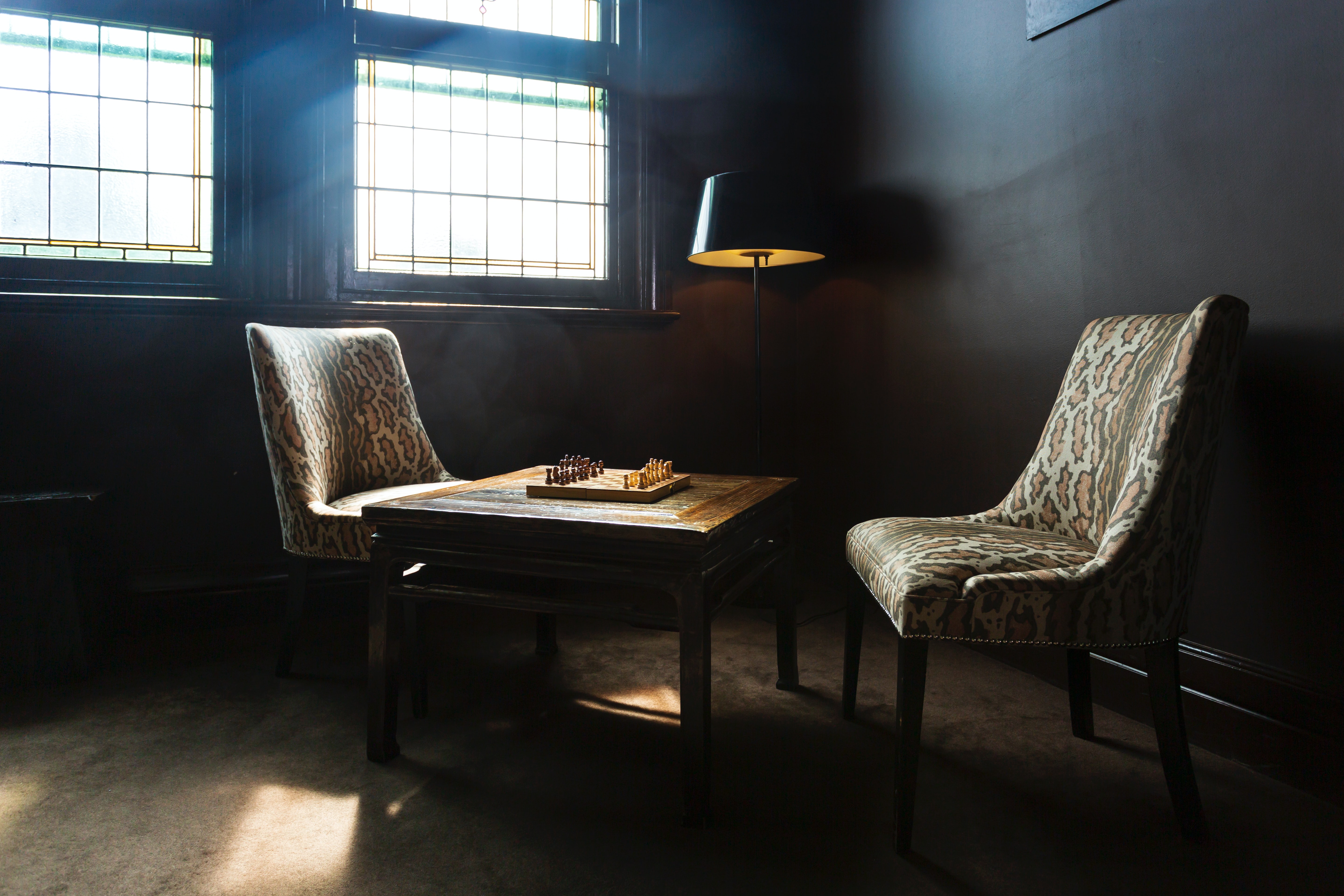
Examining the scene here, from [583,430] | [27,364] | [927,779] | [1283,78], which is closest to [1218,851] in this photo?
[927,779]

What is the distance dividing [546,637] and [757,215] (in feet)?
5.23

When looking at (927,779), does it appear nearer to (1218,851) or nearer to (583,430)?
(1218,851)

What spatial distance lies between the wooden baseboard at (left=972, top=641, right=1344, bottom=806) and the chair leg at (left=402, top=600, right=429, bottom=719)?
1.74m

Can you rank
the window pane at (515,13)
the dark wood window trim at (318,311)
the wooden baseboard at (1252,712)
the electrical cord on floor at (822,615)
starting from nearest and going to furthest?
the wooden baseboard at (1252,712), the dark wood window trim at (318,311), the electrical cord on floor at (822,615), the window pane at (515,13)

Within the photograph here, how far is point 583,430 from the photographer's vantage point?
3.19 meters

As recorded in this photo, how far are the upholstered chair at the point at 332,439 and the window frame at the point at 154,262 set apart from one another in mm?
530

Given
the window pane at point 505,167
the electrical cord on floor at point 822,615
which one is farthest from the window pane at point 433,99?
the electrical cord on floor at point 822,615

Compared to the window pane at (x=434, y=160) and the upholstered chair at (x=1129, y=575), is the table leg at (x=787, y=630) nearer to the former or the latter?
the upholstered chair at (x=1129, y=575)

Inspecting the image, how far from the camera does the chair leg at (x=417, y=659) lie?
6.20ft

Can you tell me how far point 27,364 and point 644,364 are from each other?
2.12 metres

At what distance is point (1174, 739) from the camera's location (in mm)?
1385

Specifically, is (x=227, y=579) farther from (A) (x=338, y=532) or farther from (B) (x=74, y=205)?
(B) (x=74, y=205)

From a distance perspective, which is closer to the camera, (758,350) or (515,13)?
(758,350)

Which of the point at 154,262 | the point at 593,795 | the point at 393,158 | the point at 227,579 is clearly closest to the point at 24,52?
the point at 154,262
